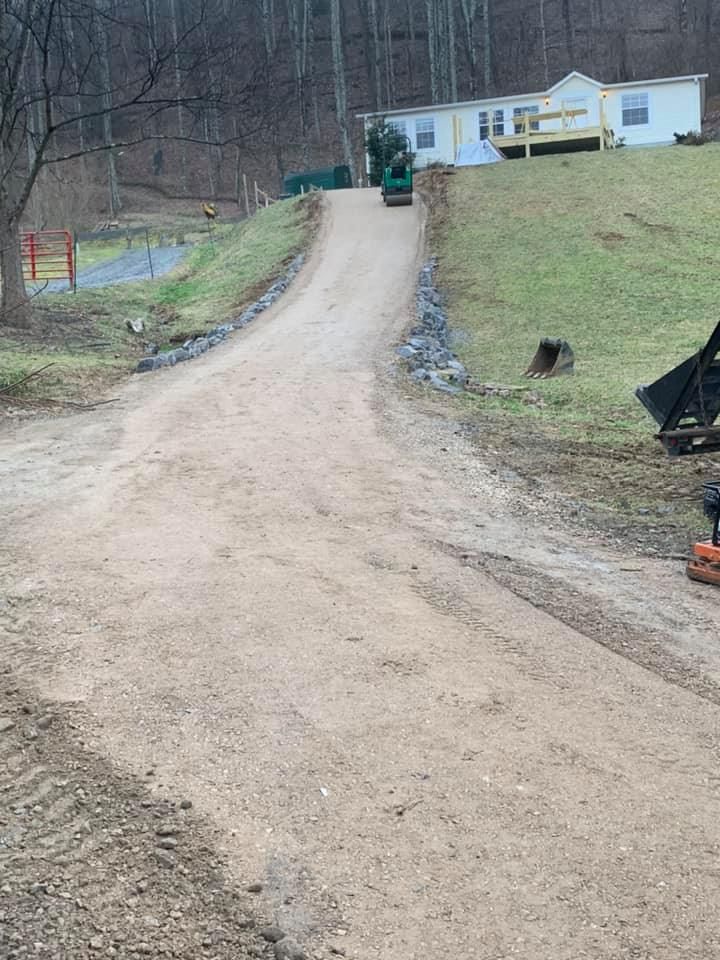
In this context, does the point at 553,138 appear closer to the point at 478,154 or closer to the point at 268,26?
the point at 478,154

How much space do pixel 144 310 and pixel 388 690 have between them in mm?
19644

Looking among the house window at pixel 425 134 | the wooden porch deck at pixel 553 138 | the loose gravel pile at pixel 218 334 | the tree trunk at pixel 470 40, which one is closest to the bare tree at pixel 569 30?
the tree trunk at pixel 470 40

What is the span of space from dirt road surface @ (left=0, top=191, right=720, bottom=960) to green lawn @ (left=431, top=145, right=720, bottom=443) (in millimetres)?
4441

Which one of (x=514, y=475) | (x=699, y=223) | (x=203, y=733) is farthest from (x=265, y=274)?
(x=203, y=733)

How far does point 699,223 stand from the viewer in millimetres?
24984

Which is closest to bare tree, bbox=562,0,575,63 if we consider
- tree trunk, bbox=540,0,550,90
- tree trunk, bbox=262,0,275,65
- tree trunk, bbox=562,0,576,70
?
tree trunk, bbox=562,0,576,70

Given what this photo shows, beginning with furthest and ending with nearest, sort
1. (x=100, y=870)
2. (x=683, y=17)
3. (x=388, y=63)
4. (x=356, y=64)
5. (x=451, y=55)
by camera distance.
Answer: (x=356, y=64) → (x=388, y=63) → (x=683, y=17) → (x=451, y=55) → (x=100, y=870)

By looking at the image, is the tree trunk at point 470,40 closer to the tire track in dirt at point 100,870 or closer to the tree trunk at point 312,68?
the tree trunk at point 312,68

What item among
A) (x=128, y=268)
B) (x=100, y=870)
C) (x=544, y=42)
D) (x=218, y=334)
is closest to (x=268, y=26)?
(x=544, y=42)

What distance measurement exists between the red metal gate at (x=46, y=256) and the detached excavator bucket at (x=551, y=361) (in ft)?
34.4

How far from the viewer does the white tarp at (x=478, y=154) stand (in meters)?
37.9

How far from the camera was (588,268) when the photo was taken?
21672mm

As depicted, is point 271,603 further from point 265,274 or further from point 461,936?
point 265,274

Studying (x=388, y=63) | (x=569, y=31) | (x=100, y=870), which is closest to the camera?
(x=100, y=870)
